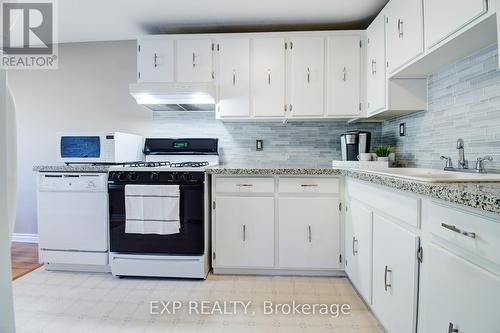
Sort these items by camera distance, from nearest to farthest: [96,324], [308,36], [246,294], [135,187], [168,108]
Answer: [96,324]
[246,294]
[135,187]
[308,36]
[168,108]

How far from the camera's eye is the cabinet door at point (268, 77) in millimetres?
2494

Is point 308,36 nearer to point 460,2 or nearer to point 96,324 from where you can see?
point 460,2

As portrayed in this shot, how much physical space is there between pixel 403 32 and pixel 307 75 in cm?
86

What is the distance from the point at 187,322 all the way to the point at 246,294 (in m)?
0.49

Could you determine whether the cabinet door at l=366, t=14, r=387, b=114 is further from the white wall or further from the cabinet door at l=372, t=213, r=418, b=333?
the white wall

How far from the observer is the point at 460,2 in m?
1.23

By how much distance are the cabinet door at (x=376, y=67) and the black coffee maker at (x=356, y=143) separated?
22 cm

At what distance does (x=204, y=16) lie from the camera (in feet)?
8.04

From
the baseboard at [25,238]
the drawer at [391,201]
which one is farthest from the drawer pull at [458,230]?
the baseboard at [25,238]

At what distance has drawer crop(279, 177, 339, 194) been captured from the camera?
2.20 meters

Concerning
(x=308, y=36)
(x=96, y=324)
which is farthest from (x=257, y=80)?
(x=96, y=324)

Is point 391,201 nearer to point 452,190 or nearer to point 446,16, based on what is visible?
point 452,190

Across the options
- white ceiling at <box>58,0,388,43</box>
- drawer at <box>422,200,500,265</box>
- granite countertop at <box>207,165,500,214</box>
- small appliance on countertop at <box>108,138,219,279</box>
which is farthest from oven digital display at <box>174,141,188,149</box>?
drawer at <box>422,200,500,265</box>

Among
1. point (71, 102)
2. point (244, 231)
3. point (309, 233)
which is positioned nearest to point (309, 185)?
point (309, 233)
